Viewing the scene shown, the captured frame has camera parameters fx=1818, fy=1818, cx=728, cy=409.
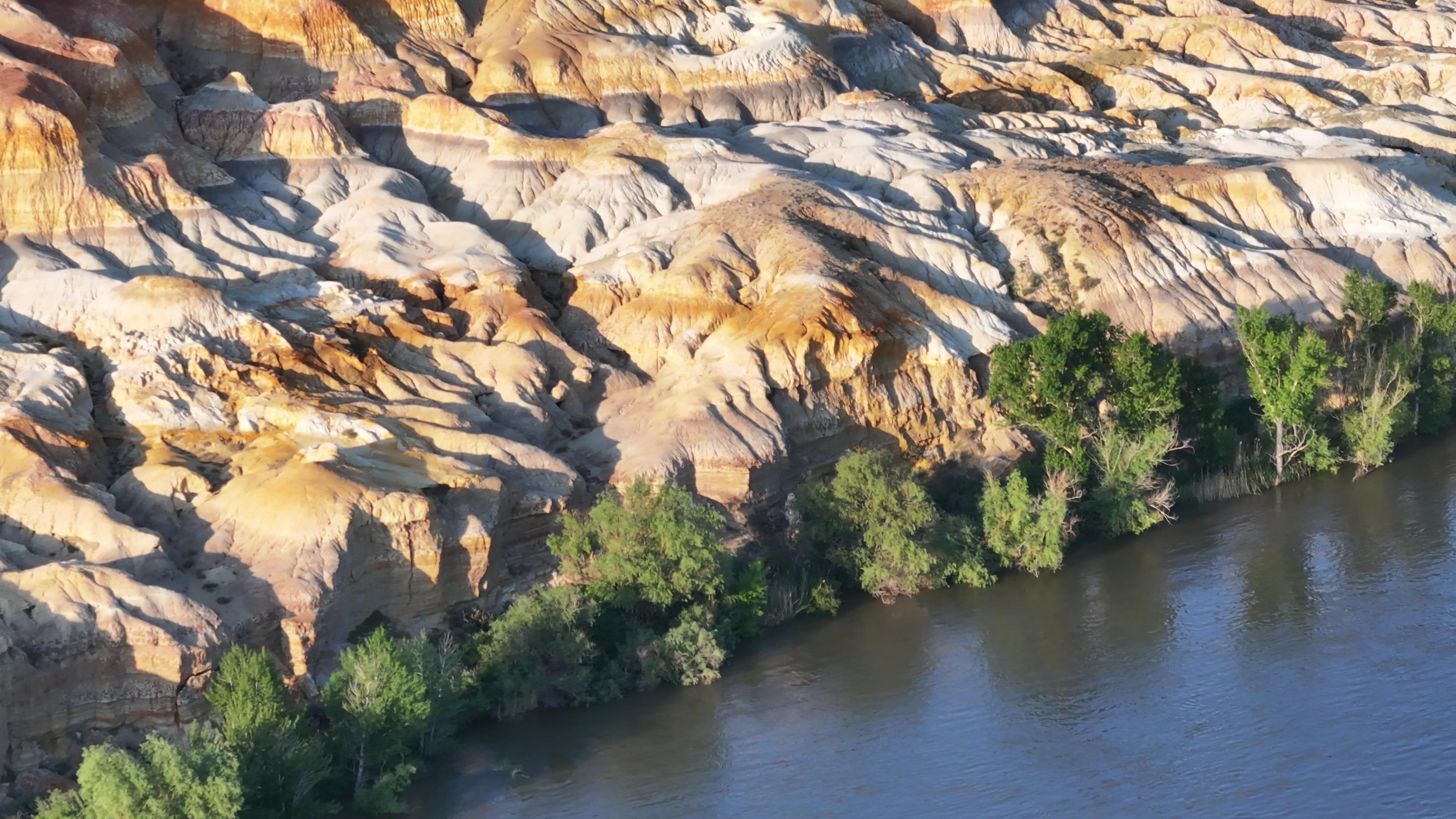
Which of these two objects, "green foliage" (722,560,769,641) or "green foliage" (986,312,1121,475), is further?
"green foliage" (986,312,1121,475)

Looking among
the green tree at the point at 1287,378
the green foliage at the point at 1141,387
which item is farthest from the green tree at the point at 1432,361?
the green foliage at the point at 1141,387

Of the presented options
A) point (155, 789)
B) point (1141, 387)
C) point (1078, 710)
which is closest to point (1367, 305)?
point (1141, 387)

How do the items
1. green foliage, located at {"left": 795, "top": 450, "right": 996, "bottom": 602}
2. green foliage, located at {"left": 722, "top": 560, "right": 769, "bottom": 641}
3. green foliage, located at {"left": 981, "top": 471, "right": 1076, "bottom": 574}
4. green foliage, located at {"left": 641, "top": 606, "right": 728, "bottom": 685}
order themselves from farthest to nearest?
1. green foliage, located at {"left": 981, "top": 471, "right": 1076, "bottom": 574}
2. green foliage, located at {"left": 795, "top": 450, "right": 996, "bottom": 602}
3. green foliage, located at {"left": 722, "top": 560, "right": 769, "bottom": 641}
4. green foliage, located at {"left": 641, "top": 606, "right": 728, "bottom": 685}

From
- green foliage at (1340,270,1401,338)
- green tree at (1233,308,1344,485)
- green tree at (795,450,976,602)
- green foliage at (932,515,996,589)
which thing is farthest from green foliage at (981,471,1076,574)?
green foliage at (1340,270,1401,338)

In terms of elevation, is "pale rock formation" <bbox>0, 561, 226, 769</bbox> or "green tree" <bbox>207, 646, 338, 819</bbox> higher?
"pale rock formation" <bbox>0, 561, 226, 769</bbox>

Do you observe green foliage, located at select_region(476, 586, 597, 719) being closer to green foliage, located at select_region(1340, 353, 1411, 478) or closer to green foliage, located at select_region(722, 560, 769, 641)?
green foliage, located at select_region(722, 560, 769, 641)

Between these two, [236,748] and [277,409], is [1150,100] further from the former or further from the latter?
[236,748]

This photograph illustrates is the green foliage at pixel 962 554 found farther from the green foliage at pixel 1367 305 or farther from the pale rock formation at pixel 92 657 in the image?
the pale rock formation at pixel 92 657
